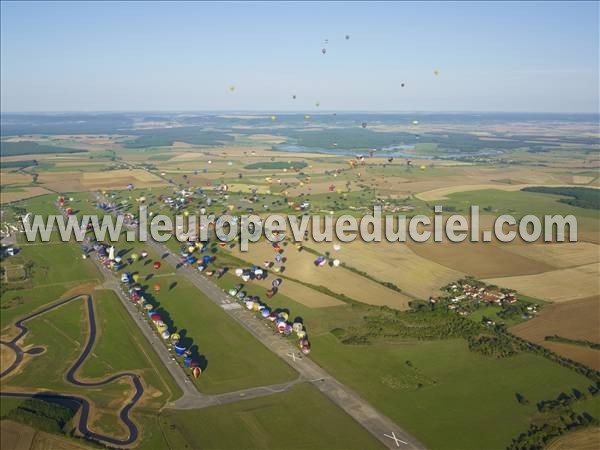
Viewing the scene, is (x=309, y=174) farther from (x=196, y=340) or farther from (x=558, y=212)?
(x=196, y=340)

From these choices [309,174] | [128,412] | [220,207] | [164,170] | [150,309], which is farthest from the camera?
[164,170]

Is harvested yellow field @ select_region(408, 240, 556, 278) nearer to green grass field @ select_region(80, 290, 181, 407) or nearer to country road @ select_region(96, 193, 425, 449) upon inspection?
country road @ select_region(96, 193, 425, 449)

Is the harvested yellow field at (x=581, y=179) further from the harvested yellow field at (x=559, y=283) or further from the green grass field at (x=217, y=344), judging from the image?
the green grass field at (x=217, y=344)

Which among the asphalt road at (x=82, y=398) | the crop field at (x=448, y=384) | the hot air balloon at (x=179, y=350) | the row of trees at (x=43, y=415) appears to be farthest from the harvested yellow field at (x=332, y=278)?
the row of trees at (x=43, y=415)

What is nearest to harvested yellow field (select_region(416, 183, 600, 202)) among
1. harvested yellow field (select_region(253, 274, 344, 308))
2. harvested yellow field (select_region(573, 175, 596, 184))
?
harvested yellow field (select_region(573, 175, 596, 184))

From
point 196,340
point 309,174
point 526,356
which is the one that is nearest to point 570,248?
point 526,356

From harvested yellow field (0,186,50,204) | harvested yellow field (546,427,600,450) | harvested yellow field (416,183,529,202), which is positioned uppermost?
harvested yellow field (0,186,50,204)
